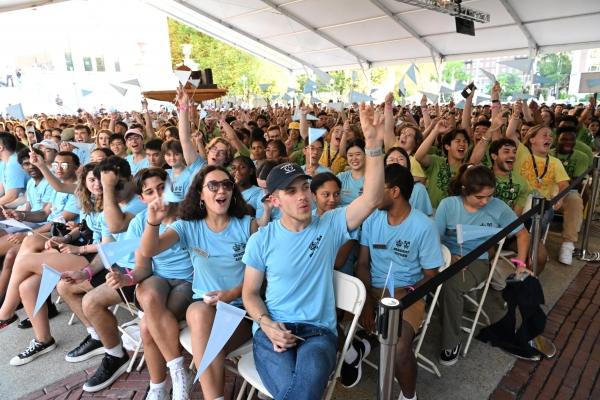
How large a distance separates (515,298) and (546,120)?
5828 millimetres

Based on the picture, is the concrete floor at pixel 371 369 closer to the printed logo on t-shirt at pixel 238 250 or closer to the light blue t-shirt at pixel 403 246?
the light blue t-shirt at pixel 403 246

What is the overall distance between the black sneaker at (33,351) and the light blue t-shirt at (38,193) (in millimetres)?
1879

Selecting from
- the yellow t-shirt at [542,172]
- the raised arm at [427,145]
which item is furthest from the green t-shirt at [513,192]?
the raised arm at [427,145]

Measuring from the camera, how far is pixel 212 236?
2.71 meters

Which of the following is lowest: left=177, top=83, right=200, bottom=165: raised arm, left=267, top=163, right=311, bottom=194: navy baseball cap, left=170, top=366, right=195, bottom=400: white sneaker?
left=170, top=366, right=195, bottom=400: white sneaker

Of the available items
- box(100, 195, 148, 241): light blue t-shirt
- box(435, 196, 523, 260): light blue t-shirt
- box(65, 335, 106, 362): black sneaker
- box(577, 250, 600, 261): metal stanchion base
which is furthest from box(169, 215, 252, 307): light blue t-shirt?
box(577, 250, 600, 261): metal stanchion base

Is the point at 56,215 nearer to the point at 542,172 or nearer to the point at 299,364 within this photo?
the point at 299,364

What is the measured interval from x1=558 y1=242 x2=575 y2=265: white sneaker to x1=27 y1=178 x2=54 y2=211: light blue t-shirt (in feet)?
20.2

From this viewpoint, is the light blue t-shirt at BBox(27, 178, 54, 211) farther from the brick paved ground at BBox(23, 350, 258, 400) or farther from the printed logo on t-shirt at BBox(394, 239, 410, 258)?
the printed logo on t-shirt at BBox(394, 239, 410, 258)

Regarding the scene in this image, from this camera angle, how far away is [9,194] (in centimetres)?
501

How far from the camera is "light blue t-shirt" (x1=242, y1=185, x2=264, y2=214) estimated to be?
3787 mm

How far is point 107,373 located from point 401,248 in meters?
2.38

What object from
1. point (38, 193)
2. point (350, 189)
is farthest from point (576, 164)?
point (38, 193)

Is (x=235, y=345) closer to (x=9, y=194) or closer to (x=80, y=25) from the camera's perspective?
(x=9, y=194)
